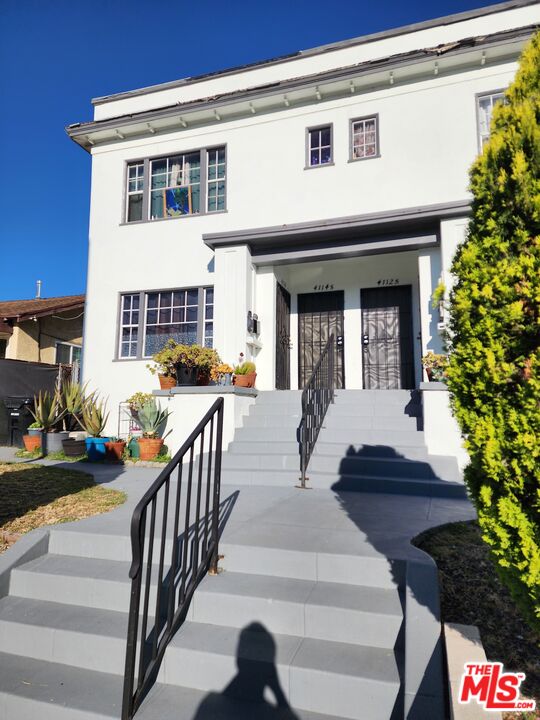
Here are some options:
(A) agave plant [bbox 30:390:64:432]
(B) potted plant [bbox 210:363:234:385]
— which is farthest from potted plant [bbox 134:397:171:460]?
(A) agave plant [bbox 30:390:64:432]

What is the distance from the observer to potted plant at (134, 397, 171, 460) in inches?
292

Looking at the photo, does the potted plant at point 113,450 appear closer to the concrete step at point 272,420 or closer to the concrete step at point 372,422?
the concrete step at point 272,420

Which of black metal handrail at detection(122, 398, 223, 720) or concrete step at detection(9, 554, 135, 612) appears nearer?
black metal handrail at detection(122, 398, 223, 720)

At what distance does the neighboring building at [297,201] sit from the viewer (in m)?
7.97

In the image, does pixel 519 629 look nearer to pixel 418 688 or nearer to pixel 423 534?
pixel 418 688

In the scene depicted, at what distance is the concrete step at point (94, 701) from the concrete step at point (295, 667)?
64mm

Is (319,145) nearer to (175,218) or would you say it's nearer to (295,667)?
(175,218)

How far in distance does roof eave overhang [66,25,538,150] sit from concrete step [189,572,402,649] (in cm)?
894

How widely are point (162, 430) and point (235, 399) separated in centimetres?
196

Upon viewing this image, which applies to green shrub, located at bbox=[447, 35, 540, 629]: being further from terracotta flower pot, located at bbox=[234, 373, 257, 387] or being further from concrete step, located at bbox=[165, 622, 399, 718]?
terracotta flower pot, located at bbox=[234, 373, 257, 387]

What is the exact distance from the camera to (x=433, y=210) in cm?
748

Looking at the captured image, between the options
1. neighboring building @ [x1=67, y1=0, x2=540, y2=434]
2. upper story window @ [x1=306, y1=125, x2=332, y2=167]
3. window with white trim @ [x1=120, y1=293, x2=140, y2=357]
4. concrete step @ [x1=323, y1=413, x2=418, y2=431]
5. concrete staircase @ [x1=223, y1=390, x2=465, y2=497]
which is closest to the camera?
concrete staircase @ [x1=223, y1=390, x2=465, y2=497]

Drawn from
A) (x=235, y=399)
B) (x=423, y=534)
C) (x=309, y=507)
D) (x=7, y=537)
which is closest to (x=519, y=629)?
(x=423, y=534)

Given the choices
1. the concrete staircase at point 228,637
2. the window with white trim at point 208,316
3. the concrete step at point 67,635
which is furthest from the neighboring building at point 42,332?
the concrete step at point 67,635
